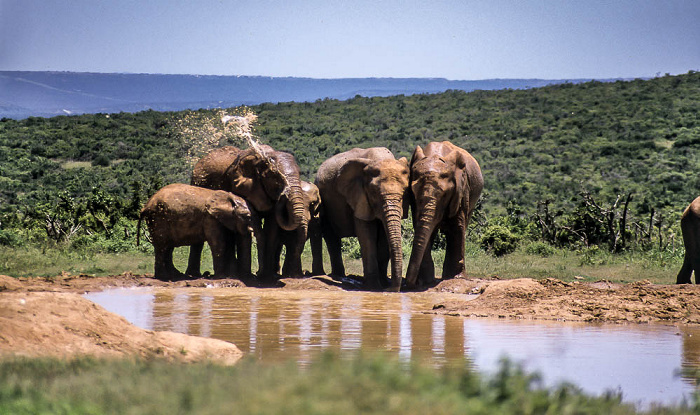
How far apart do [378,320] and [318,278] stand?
5282 millimetres

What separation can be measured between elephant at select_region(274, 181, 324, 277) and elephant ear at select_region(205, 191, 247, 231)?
1.21m

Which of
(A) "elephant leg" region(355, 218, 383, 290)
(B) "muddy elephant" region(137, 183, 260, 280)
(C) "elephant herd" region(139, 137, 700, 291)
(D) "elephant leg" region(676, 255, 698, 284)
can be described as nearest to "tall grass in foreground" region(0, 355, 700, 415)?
(C) "elephant herd" region(139, 137, 700, 291)

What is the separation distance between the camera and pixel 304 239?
1709 centimetres

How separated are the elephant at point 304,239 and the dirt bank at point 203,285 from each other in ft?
2.43

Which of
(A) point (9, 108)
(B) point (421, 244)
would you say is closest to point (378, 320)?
(B) point (421, 244)

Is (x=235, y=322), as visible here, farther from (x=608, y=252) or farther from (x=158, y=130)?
(x=158, y=130)

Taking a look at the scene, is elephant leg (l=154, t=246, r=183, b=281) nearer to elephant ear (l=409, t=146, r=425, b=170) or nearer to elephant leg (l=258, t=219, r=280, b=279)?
elephant leg (l=258, t=219, r=280, b=279)

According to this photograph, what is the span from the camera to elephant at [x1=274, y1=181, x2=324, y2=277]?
17312 mm

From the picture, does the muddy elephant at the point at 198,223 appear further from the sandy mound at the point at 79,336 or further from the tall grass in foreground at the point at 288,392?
the tall grass in foreground at the point at 288,392

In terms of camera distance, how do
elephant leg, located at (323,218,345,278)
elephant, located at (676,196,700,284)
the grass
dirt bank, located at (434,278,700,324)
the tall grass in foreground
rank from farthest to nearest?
elephant leg, located at (323,218,345,278) → the grass → elephant, located at (676,196,700,284) → dirt bank, located at (434,278,700,324) → the tall grass in foreground

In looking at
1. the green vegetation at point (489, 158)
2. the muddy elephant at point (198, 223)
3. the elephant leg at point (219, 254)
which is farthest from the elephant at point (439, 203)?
the green vegetation at point (489, 158)

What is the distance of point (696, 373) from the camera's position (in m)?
8.18

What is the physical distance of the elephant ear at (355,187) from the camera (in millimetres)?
16609

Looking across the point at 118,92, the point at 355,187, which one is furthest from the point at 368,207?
the point at 118,92
